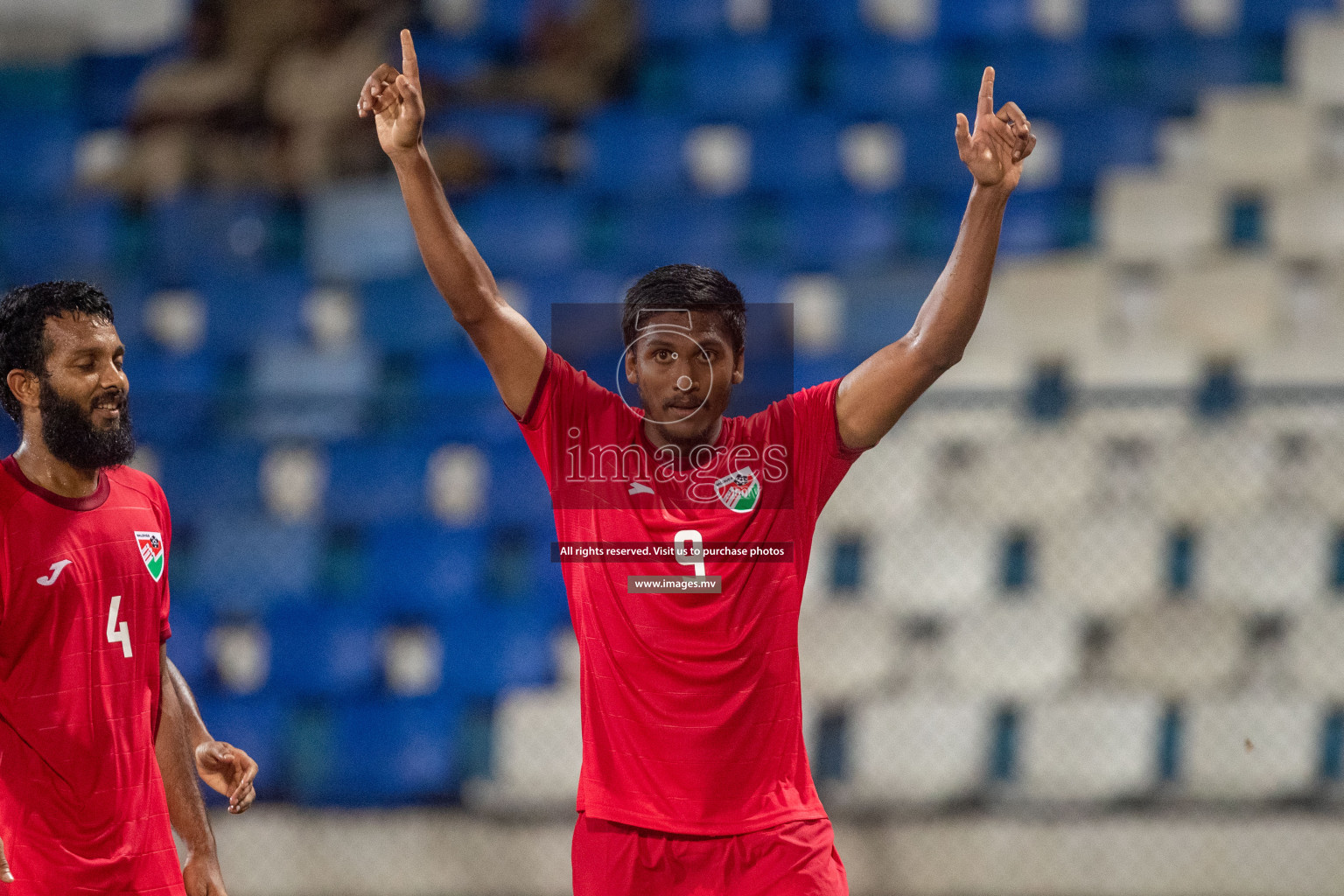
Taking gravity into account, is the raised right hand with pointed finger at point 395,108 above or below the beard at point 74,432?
above

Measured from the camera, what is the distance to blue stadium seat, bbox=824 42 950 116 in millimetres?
5773

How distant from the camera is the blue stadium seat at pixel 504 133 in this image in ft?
19.6

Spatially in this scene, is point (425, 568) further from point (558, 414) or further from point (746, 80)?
point (558, 414)

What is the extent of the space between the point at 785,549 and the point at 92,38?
18.8 feet

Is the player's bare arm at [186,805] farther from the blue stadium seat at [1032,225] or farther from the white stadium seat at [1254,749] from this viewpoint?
the blue stadium seat at [1032,225]

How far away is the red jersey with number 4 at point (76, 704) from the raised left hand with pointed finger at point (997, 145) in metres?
1.63

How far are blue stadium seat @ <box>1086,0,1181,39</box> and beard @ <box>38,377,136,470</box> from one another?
4840mm

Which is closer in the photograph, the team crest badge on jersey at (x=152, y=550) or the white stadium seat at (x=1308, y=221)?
the team crest badge on jersey at (x=152, y=550)

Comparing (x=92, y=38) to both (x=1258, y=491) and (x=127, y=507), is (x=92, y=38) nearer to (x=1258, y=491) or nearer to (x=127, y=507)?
(x=127, y=507)

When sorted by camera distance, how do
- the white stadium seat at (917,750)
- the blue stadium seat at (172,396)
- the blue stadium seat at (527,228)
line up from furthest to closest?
1. the blue stadium seat at (527,228)
2. the blue stadium seat at (172,396)
3. the white stadium seat at (917,750)

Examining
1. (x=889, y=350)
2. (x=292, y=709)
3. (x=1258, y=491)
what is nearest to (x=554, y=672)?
(x=292, y=709)

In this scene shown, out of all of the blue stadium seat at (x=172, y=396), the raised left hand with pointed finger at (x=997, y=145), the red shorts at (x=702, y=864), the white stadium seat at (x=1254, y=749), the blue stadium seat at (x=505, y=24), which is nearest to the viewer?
the red shorts at (x=702, y=864)

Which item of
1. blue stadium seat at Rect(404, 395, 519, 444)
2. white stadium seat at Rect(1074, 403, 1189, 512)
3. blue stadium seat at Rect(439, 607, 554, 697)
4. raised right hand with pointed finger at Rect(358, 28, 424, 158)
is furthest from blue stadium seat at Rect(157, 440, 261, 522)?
raised right hand with pointed finger at Rect(358, 28, 424, 158)

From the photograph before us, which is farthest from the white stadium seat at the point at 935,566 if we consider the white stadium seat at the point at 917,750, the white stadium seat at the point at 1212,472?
the white stadium seat at the point at 1212,472
